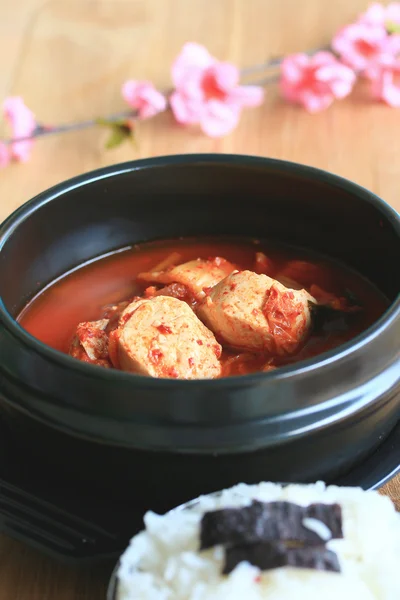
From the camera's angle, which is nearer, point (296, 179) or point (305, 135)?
point (296, 179)

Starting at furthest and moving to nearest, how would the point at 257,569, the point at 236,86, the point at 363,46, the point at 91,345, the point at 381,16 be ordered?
the point at 381,16
the point at 363,46
the point at 236,86
the point at 91,345
the point at 257,569

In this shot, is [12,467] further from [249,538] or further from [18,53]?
[18,53]

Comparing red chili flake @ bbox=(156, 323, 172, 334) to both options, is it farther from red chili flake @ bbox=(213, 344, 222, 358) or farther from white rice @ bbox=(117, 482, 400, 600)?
white rice @ bbox=(117, 482, 400, 600)

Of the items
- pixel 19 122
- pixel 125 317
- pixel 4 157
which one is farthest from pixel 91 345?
pixel 19 122

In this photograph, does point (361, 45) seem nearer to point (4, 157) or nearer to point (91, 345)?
point (4, 157)

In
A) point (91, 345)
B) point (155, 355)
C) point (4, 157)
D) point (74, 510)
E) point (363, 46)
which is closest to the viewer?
point (74, 510)

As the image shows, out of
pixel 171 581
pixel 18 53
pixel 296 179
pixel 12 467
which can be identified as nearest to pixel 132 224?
pixel 296 179
